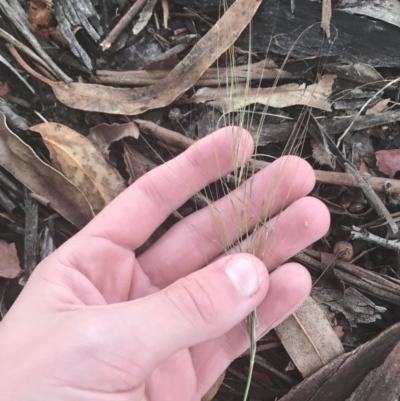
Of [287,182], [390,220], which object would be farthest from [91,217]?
[390,220]

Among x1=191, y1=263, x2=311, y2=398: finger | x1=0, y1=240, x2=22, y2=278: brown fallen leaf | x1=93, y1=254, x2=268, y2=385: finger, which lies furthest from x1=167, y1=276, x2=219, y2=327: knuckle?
x1=0, y1=240, x2=22, y2=278: brown fallen leaf

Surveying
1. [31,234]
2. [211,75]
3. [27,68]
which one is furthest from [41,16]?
[31,234]

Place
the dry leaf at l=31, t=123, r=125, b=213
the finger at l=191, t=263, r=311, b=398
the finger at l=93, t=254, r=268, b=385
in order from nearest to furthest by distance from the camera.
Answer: the finger at l=93, t=254, r=268, b=385, the finger at l=191, t=263, r=311, b=398, the dry leaf at l=31, t=123, r=125, b=213

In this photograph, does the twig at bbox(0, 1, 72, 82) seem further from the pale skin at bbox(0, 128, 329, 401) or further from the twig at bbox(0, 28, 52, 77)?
the pale skin at bbox(0, 128, 329, 401)

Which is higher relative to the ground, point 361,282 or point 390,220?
point 390,220

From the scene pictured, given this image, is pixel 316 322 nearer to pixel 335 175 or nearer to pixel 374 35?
pixel 335 175

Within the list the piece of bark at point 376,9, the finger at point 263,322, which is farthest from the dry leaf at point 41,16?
the finger at point 263,322

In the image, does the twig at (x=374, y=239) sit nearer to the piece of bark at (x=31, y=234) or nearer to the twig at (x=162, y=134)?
the twig at (x=162, y=134)
